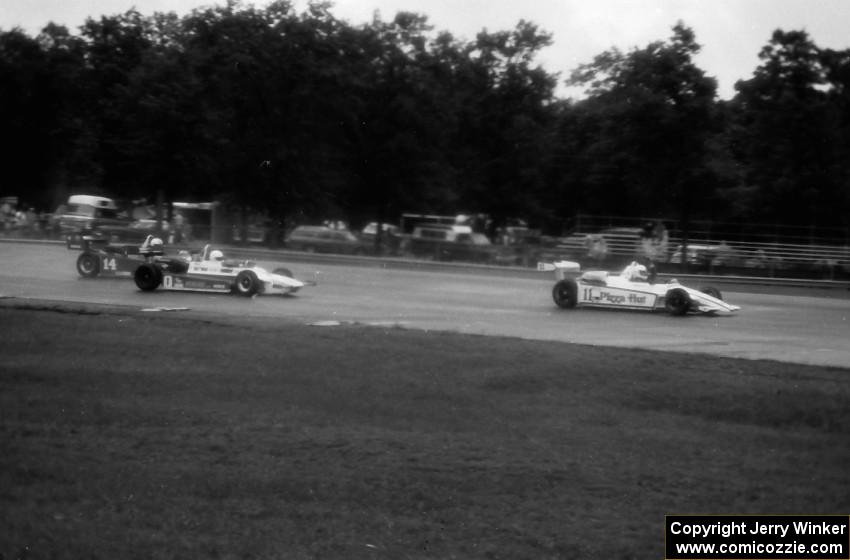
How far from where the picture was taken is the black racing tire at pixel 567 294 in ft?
79.3

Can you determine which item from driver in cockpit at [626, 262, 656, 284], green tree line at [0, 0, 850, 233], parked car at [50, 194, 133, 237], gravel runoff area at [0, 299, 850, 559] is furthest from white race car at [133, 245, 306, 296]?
parked car at [50, 194, 133, 237]

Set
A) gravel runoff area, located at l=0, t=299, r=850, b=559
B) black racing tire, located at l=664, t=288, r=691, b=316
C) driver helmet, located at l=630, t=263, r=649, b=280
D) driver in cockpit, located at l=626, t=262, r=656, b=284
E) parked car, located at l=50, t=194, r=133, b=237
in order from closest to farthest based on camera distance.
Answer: gravel runoff area, located at l=0, t=299, r=850, b=559
black racing tire, located at l=664, t=288, r=691, b=316
driver in cockpit, located at l=626, t=262, r=656, b=284
driver helmet, located at l=630, t=263, r=649, b=280
parked car, located at l=50, t=194, r=133, b=237

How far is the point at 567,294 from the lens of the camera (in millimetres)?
24219

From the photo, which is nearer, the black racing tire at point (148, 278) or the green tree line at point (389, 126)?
the black racing tire at point (148, 278)

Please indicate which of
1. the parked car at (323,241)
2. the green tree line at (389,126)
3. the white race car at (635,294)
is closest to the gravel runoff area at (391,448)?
the white race car at (635,294)

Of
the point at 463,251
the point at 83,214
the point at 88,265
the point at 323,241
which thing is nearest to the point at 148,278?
the point at 88,265

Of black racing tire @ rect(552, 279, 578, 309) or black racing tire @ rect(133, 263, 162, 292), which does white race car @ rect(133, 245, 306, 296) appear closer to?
black racing tire @ rect(133, 263, 162, 292)

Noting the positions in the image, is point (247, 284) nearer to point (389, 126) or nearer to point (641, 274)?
point (641, 274)

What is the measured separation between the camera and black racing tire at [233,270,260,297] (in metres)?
24.7

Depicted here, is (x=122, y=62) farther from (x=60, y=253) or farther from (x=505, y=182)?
(x=60, y=253)

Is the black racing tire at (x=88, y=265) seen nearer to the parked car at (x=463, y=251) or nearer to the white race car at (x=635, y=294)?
the white race car at (x=635, y=294)

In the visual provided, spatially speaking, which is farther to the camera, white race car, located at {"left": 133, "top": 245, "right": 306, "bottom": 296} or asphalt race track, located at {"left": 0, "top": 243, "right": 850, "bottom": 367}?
white race car, located at {"left": 133, "top": 245, "right": 306, "bottom": 296}

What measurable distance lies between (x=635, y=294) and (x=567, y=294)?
149 centimetres

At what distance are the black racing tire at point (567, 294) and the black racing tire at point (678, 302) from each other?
2224 mm
